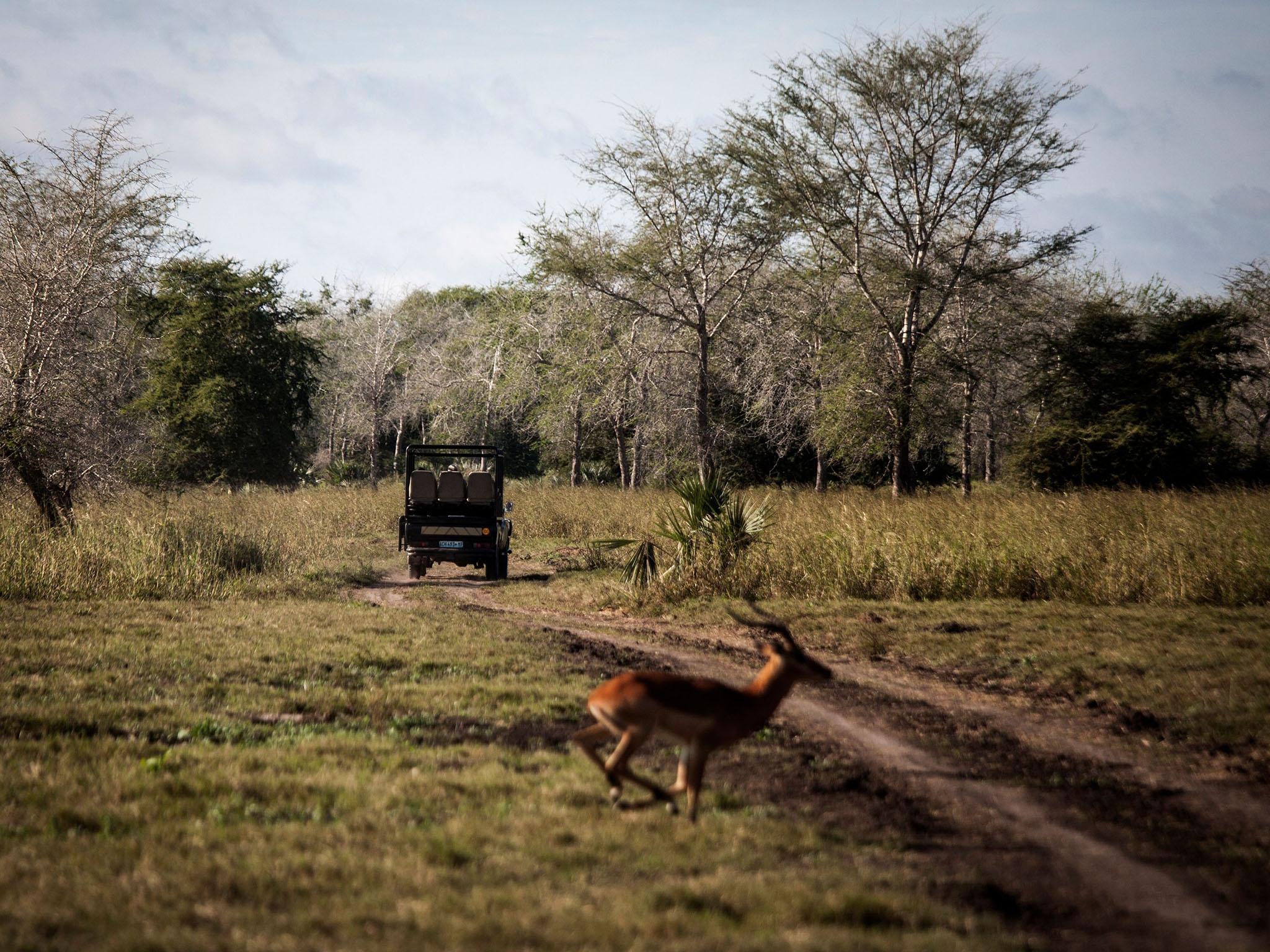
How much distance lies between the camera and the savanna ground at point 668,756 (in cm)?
364

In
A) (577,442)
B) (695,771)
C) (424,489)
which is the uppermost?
(577,442)

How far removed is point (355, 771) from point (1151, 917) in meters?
3.97

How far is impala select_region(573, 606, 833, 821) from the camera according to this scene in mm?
4418

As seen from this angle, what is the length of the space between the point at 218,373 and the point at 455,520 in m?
25.4

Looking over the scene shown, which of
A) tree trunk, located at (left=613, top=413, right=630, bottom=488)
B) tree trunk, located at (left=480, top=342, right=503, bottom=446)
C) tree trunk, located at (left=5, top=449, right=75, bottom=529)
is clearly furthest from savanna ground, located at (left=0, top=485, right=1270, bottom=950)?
tree trunk, located at (left=480, top=342, right=503, bottom=446)

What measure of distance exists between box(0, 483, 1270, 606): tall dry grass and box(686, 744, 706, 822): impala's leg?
9.77 m

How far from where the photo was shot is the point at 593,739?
476 cm

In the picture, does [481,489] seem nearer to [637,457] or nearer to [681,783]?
[681,783]

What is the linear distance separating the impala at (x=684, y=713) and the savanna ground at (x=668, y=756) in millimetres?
257

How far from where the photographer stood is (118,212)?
17.5 meters

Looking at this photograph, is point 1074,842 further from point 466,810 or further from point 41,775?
point 41,775

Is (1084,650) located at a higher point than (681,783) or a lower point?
lower

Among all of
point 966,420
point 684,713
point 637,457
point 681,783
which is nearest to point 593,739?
point 681,783

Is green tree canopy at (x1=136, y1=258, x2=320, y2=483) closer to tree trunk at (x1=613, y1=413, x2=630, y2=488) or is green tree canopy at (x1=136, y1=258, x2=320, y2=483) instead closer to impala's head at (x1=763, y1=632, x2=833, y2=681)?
tree trunk at (x1=613, y1=413, x2=630, y2=488)
